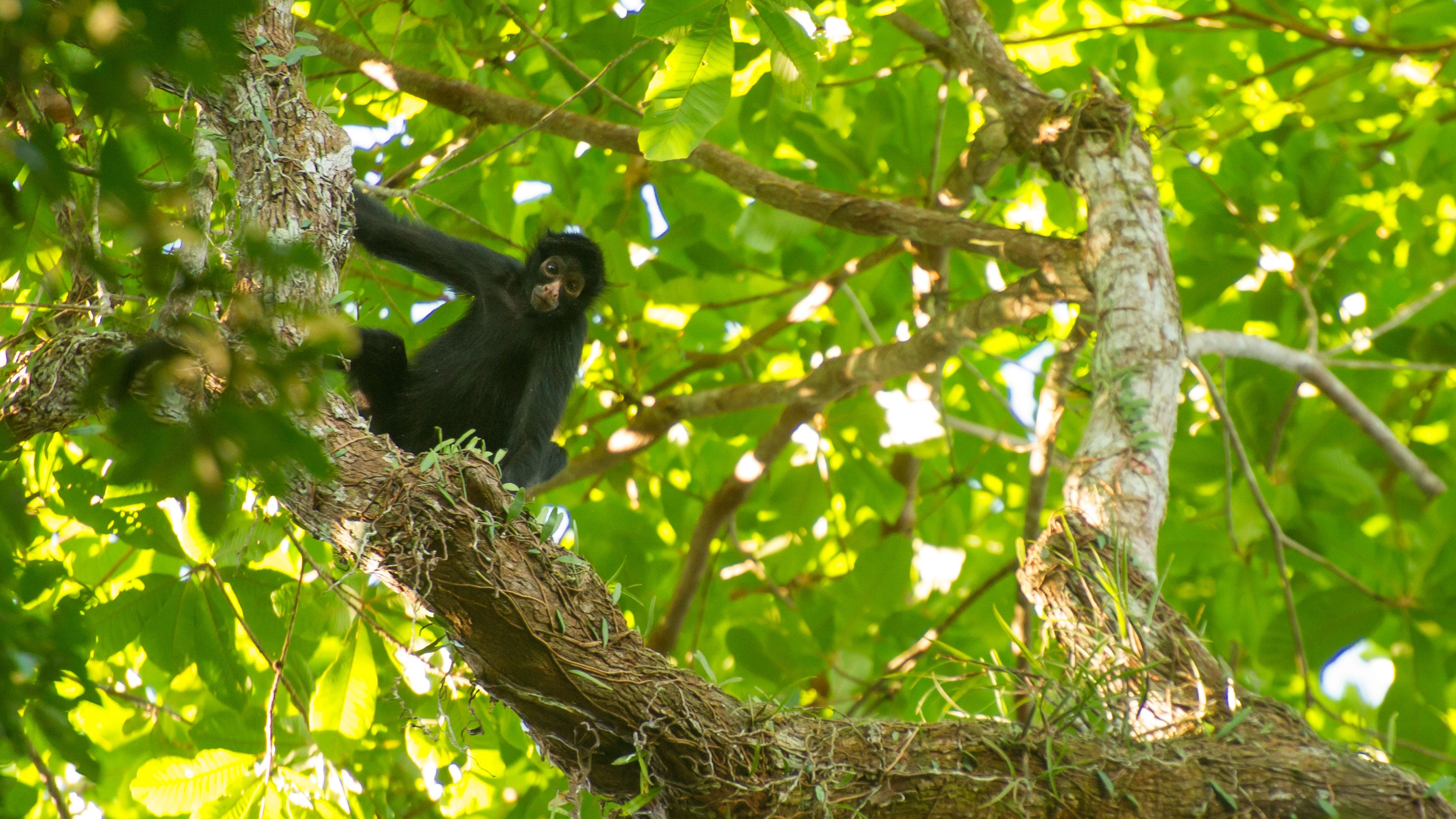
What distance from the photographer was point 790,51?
8.27 ft

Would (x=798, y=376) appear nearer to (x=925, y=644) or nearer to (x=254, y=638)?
(x=925, y=644)

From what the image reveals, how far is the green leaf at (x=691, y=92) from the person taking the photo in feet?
8.14

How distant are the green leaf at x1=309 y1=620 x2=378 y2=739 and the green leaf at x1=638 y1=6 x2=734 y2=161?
1.86 metres

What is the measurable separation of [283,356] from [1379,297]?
17.0 feet

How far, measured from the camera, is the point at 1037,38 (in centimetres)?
419

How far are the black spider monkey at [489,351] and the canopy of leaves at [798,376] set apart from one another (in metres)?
0.16

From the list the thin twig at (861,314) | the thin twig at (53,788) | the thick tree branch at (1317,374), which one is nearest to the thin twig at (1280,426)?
the thick tree branch at (1317,374)

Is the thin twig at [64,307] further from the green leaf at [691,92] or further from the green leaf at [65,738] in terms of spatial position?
the green leaf at [691,92]

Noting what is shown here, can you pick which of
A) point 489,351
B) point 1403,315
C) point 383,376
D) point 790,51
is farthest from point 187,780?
point 1403,315

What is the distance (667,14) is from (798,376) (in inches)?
135

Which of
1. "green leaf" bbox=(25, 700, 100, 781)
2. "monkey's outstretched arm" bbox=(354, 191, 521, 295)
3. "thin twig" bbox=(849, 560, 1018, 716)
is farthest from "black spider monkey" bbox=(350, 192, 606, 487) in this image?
"green leaf" bbox=(25, 700, 100, 781)

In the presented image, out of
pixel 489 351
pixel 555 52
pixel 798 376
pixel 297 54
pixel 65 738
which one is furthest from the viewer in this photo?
→ pixel 798 376

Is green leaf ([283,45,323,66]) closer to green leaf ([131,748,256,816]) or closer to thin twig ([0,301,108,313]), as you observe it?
thin twig ([0,301,108,313])

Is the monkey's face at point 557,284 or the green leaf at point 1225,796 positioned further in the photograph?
the monkey's face at point 557,284
